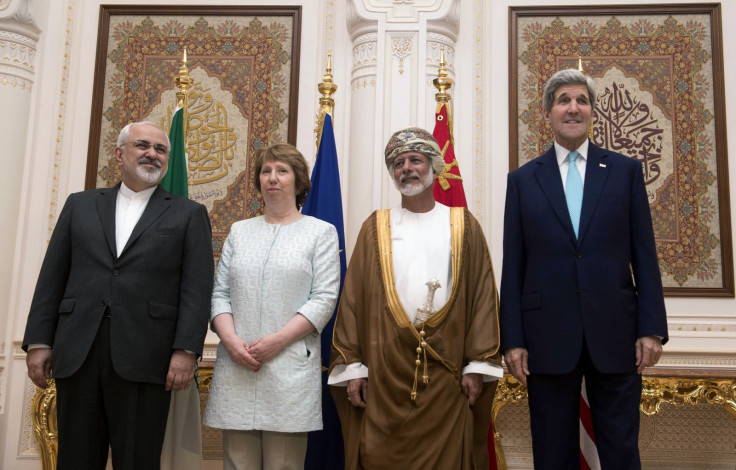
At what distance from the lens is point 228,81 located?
438 centimetres

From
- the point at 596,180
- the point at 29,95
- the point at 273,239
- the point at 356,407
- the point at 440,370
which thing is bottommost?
the point at 356,407

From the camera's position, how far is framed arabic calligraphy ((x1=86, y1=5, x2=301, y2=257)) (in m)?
4.27

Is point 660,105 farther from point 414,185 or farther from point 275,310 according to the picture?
point 275,310

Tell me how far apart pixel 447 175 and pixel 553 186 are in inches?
36.4

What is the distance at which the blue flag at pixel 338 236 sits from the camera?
9.75ft

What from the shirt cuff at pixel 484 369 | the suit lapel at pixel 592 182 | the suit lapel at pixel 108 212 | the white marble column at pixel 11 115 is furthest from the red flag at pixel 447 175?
the white marble column at pixel 11 115

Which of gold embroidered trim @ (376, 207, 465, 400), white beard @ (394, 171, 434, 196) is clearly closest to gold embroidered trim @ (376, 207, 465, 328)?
gold embroidered trim @ (376, 207, 465, 400)

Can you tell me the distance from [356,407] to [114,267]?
101 cm

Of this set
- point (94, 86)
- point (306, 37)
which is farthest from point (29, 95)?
point (306, 37)

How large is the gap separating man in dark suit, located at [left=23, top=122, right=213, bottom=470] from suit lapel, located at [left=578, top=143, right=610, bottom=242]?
1.38m

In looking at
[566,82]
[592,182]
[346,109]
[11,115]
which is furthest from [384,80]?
[11,115]

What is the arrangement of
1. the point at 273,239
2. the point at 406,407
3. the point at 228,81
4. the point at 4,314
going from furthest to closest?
the point at 228,81, the point at 4,314, the point at 273,239, the point at 406,407

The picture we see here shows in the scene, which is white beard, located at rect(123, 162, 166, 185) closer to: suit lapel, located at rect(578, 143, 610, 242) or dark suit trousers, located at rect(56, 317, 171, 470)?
dark suit trousers, located at rect(56, 317, 171, 470)

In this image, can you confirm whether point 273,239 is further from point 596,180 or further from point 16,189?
point 16,189
